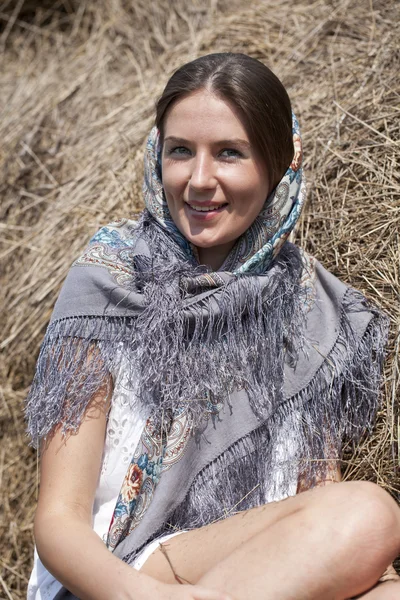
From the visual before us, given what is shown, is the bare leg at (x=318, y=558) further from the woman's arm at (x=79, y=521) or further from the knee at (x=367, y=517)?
the woman's arm at (x=79, y=521)

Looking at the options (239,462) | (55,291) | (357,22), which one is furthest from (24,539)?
(357,22)

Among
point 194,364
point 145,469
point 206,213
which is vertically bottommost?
point 145,469

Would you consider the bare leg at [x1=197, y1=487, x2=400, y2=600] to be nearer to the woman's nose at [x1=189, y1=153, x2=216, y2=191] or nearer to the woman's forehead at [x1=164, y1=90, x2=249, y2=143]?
the woman's nose at [x1=189, y1=153, x2=216, y2=191]

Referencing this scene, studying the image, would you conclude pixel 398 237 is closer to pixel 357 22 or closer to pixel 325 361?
pixel 325 361

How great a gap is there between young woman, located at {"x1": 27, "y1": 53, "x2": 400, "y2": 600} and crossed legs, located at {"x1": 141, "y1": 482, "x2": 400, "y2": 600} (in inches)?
2.5

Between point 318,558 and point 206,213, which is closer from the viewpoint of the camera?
point 318,558

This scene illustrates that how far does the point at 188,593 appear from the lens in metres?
1.71

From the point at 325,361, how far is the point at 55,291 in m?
1.15

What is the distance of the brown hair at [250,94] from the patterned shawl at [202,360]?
118 millimetres

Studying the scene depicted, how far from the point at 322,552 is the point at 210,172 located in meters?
0.96

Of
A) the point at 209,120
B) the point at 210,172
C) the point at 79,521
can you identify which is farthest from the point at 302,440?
the point at 209,120

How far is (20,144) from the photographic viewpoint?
351cm

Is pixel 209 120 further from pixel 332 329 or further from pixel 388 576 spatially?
pixel 388 576

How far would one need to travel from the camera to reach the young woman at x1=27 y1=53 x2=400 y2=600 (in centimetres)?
197
